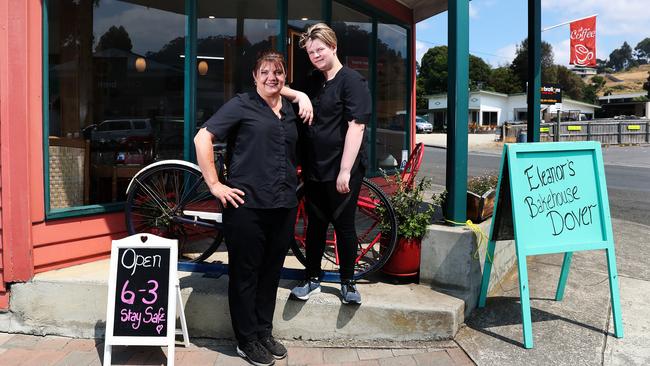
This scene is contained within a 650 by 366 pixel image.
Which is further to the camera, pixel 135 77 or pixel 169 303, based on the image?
pixel 135 77

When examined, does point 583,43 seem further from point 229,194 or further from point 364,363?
point 229,194

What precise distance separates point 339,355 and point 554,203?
170cm

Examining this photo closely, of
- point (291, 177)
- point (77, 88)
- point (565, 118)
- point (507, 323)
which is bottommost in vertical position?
point (507, 323)

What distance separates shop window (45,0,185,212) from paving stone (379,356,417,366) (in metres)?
2.47

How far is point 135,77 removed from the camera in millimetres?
4359

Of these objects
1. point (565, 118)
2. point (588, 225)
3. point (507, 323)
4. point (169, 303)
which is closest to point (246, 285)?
point (169, 303)

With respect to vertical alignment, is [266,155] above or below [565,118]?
below

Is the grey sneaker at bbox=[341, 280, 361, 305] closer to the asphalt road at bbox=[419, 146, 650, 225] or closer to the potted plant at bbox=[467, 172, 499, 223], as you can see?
the potted plant at bbox=[467, 172, 499, 223]

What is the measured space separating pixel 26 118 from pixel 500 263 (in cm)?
366

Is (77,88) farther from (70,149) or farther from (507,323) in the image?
(507,323)

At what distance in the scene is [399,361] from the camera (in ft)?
9.81

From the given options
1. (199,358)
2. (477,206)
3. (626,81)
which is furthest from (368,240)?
(626,81)

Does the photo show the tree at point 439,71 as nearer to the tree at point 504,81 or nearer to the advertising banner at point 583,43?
the tree at point 504,81

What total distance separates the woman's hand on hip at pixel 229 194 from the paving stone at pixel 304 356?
102 centimetres
